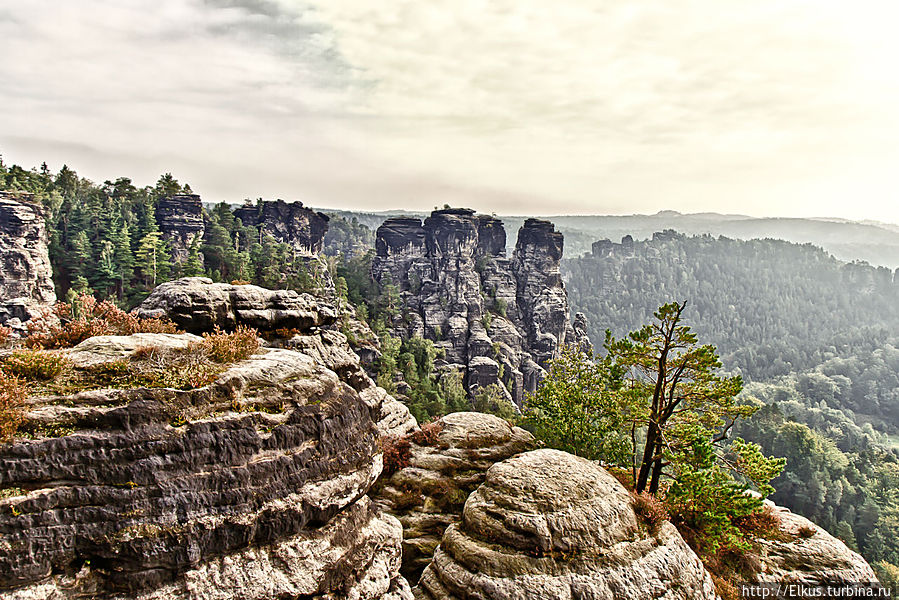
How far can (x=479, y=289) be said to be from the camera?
92062mm

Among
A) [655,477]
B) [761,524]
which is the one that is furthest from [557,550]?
[761,524]

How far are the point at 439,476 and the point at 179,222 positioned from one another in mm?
65469

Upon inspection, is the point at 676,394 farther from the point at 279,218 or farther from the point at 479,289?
the point at 279,218

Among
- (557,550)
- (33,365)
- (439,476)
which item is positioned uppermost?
(33,365)

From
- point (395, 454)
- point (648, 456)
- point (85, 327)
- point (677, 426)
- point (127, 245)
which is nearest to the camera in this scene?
point (85, 327)

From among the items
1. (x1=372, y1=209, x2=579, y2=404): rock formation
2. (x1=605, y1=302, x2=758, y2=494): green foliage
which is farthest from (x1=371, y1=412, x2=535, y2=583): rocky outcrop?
(x1=372, y1=209, x2=579, y2=404): rock formation

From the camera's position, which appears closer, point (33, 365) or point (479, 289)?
point (33, 365)

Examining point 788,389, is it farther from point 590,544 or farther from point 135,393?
point 135,393

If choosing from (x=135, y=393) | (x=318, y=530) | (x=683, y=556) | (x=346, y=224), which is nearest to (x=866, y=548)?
(x=683, y=556)

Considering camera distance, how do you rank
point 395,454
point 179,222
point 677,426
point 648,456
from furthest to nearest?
point 179,222 → point 395,454 → point 648,456 → point 677,426

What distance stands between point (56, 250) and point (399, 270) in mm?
56155

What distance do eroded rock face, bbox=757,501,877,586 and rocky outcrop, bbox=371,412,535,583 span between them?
7586 mm

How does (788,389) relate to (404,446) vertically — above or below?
below

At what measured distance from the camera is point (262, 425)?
8.18 m
